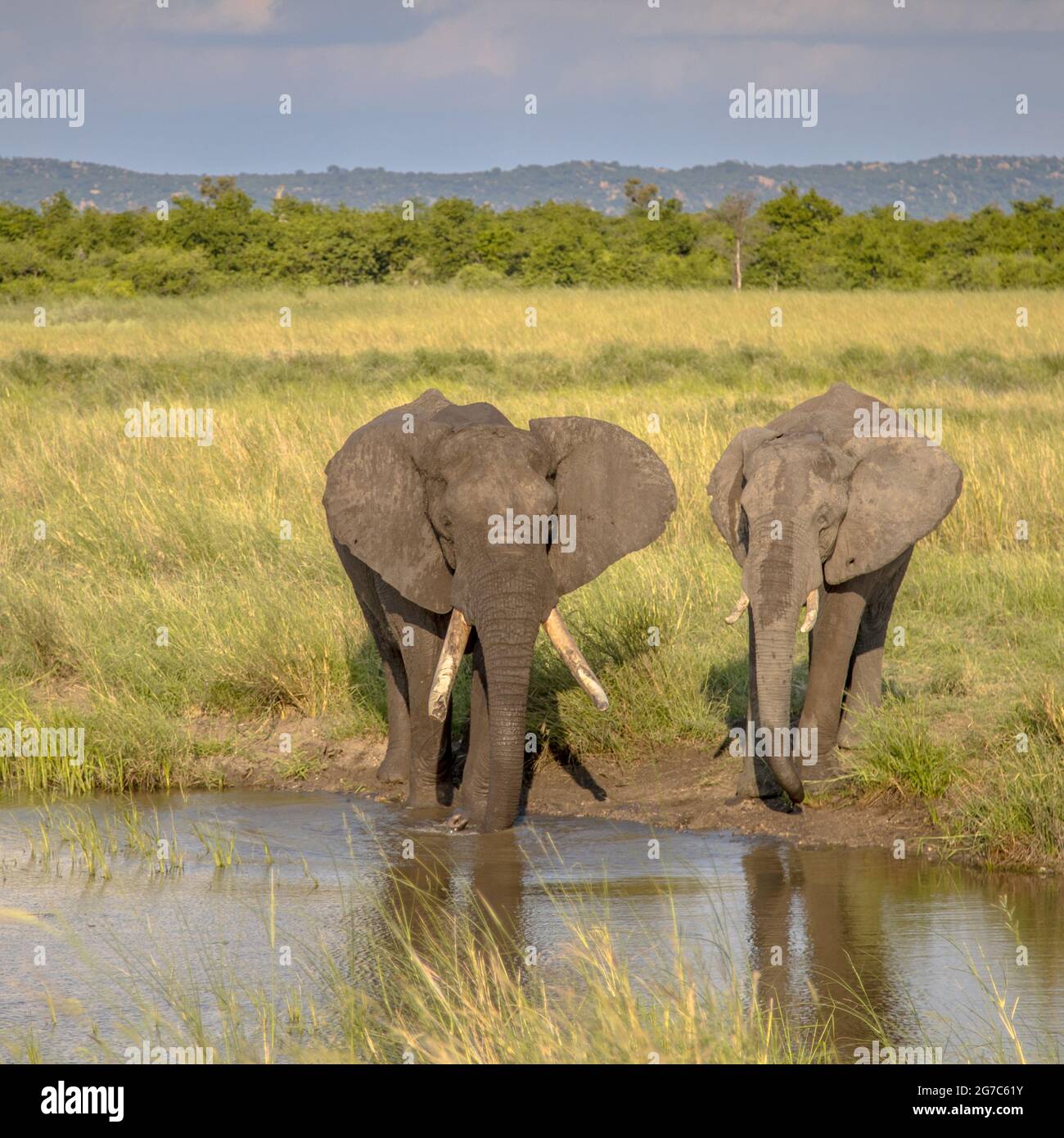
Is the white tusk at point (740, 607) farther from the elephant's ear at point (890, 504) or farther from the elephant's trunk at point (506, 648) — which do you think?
the elephant's trunk at point (506, 648)

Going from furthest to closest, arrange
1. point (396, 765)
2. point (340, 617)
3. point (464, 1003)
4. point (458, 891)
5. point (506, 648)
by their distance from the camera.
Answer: point (340, 617) → point (396, 765) → point (506, 648) → point (458, 891) → point (464, 1003)

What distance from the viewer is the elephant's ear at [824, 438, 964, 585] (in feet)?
21.9

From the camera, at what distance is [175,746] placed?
25.5 ft

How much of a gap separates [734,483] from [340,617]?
8.84 ft

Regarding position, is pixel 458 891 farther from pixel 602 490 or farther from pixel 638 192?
pixel 638 192

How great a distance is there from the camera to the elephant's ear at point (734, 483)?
6793mm

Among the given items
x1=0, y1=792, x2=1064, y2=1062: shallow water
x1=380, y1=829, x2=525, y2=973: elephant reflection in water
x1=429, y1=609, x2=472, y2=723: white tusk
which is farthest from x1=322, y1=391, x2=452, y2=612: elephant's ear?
x1=0, y1=792, x2=1064, y2=1062: shallow water

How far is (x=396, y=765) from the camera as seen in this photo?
7.57 meters

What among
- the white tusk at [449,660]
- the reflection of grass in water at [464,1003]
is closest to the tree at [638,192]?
the white tusk at [449,660]

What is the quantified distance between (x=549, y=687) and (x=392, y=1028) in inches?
154

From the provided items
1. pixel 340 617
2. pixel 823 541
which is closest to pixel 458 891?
pixel 823 541

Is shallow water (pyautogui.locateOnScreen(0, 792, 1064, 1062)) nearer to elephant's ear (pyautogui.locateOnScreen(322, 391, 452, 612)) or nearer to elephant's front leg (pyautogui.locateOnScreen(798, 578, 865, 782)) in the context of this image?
elephant's front leg (pyautogui.locateOnScreen(798, 578, 865, 782))

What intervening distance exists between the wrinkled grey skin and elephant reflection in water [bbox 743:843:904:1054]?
1.10 ft
